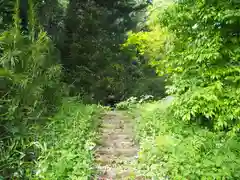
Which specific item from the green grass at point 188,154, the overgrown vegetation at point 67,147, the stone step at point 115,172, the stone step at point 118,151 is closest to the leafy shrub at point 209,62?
the green grass at point 188,154

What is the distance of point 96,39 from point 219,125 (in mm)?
6328

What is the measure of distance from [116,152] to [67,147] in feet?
2.70

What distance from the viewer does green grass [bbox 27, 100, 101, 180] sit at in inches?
126

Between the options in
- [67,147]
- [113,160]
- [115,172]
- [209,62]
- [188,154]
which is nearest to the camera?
[188,154]

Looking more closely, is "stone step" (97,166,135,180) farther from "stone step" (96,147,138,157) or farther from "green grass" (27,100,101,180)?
"stone step" (96,147,138,157)

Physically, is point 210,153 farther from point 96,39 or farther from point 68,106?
point 96,39

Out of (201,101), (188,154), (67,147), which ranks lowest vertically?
(67,147)

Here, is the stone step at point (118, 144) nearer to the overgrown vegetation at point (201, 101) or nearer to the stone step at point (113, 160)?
the overgrown vegetation at point (201, 101)

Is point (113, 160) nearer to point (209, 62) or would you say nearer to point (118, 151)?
point (118, 151)

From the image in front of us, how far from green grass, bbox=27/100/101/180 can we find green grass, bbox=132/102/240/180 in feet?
2.41

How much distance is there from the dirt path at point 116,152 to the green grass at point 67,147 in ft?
0.69

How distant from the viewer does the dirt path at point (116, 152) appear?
3.60m

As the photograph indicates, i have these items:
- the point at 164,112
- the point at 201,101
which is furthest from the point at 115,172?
the point at 164,112

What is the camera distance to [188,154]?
132 inches
